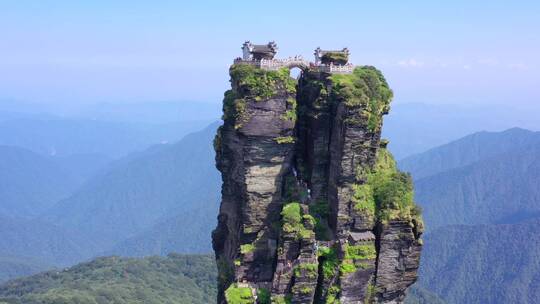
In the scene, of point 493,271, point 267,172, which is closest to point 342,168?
point 267,172

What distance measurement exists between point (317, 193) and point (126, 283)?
99.5 meters

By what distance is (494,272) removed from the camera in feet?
612

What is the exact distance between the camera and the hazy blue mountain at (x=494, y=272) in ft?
569

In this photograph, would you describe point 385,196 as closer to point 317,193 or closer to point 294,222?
point 317,193

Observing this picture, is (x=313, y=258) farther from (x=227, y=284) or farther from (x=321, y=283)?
(x=227, y=284)

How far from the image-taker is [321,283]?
1481 inches

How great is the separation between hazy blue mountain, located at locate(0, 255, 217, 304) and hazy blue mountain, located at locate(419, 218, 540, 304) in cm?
8901

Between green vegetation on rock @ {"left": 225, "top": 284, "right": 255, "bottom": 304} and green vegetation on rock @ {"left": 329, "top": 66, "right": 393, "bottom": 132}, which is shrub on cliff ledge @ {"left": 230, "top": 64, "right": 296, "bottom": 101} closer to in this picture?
green vegetation on rock @ {"left": 329, "top": 66, "right": 393, "bottom": 132}

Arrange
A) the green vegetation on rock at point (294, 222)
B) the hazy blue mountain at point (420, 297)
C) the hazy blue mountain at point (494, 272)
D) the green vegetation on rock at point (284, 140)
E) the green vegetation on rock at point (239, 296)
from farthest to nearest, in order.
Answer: the hazy blue mountain at point (494, 272), the hazy blue mountain at point (420, 297), the green vegetation on rock at point (284, 140), the green vegetation on rock at point (239, 296), the green vegetation on rock at point (294, 222)

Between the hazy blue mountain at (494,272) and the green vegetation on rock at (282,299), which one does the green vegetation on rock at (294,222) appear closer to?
the green vegetation on rock at (282,299)

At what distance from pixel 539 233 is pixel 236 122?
614 feet

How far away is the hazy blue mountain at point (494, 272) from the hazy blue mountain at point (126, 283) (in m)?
89.0

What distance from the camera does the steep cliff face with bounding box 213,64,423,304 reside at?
121 ft

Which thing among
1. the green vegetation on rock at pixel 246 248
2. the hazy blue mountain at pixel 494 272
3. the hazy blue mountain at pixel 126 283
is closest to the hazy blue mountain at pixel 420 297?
the hazy blue mountain at pixel 494 272
